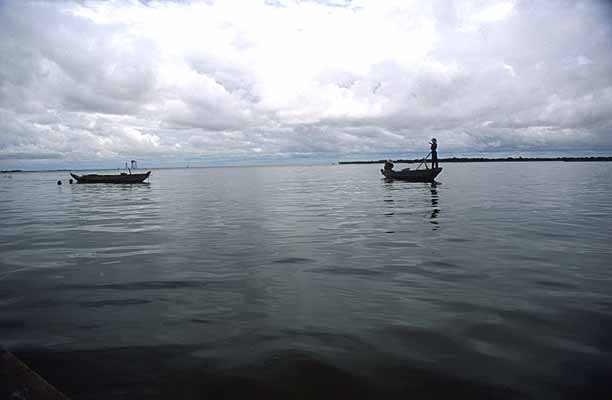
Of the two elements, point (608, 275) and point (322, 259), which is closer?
point (608, 275)

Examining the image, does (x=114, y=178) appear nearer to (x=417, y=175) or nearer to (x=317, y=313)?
(x=417, y=175)

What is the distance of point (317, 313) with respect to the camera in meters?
6.31

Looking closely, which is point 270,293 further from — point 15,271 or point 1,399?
point 15,271

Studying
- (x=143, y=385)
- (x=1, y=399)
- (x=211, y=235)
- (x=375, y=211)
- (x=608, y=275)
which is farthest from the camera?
(x=375, y=211)

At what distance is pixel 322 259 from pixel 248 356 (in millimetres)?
5132

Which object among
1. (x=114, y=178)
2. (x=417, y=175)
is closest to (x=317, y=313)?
(x=417, y=175)

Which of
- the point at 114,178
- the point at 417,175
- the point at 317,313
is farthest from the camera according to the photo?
the point at 114,178

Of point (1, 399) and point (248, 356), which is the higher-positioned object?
point (1, 399)

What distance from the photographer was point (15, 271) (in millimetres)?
9289

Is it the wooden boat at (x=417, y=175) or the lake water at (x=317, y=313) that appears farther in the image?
the wooden boat at (x=417, y=175)

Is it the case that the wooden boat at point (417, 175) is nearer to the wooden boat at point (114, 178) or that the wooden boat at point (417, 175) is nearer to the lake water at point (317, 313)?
the lake water at point (317, 313)

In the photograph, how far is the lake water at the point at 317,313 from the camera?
4.35 m

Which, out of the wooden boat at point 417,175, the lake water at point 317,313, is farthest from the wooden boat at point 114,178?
the lake water at point 317,313

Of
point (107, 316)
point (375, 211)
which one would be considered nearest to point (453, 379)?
point (107, 316)
